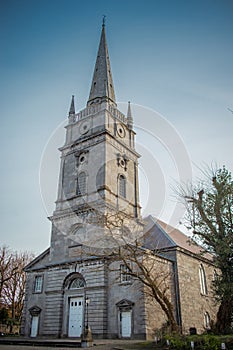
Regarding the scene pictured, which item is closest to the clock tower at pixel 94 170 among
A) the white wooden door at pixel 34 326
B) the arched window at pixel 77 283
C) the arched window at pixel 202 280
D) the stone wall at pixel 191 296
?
the arched window at pixel 77 283

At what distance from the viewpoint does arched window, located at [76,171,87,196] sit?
31.0 meters

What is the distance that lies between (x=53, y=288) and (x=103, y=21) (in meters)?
34.9

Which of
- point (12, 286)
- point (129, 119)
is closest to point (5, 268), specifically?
point (12, 286)

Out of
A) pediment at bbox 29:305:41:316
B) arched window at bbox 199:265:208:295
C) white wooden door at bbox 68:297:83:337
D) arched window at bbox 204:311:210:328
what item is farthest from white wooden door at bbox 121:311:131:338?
arched window at bbox 199:265:208:295

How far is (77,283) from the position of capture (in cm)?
2638

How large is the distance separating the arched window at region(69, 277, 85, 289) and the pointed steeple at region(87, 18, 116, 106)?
1899 cm

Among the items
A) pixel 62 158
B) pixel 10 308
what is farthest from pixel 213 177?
pixel 10 308

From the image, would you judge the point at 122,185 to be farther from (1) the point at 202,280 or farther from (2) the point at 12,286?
(2) the point at 12,286

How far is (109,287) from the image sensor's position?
949 inches

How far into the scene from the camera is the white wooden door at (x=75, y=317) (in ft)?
80.7

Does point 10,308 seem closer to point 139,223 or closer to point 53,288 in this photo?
point 53,288

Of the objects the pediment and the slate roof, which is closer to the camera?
the pediment

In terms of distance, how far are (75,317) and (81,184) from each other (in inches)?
481

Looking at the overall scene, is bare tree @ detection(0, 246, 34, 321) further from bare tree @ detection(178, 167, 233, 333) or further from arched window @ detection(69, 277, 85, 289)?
bare tree @ detection(178, 167, 233, 333)
